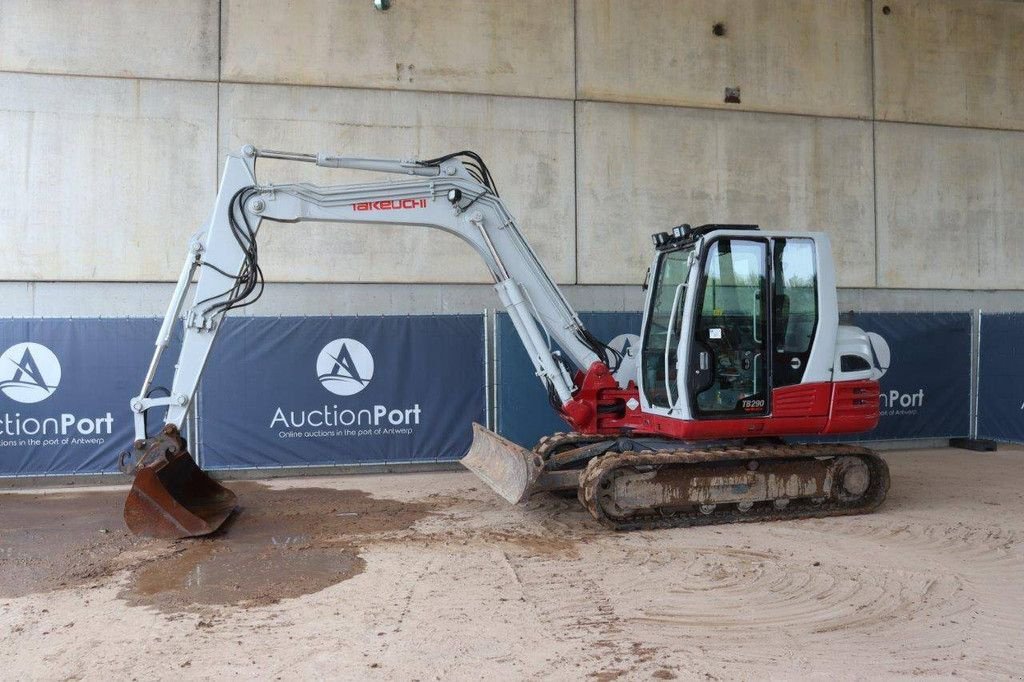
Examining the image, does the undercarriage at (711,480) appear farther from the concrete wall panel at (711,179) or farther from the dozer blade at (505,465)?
the concrete wall panel at (711,179)

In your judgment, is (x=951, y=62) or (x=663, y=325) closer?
(x=663, y=325)

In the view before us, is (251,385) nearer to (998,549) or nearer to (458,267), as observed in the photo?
(458,267)

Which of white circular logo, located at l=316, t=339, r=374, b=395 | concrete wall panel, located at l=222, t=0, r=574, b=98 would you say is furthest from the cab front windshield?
concrete wall panel, located at l=222, t=0, r=574, b=98

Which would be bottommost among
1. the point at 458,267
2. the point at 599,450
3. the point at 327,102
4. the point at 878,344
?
the point at 599,450

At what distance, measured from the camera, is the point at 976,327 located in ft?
37.3

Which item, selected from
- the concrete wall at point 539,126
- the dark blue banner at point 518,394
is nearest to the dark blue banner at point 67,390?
the concrete wall at point 539,126

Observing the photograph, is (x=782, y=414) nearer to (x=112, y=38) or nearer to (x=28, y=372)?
(x=28, y=372)

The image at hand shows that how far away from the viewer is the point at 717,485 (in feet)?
22.7

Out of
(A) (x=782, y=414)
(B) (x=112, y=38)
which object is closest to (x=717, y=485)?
(A) (x=782, y=414)

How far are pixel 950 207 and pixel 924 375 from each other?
270 cm

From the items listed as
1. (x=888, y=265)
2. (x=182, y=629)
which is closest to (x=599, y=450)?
(x=182, y=629)

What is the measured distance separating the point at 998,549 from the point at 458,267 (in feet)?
22.0

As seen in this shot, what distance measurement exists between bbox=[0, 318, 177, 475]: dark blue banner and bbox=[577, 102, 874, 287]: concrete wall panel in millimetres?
5838

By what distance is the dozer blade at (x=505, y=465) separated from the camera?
→ 653 centimetres
